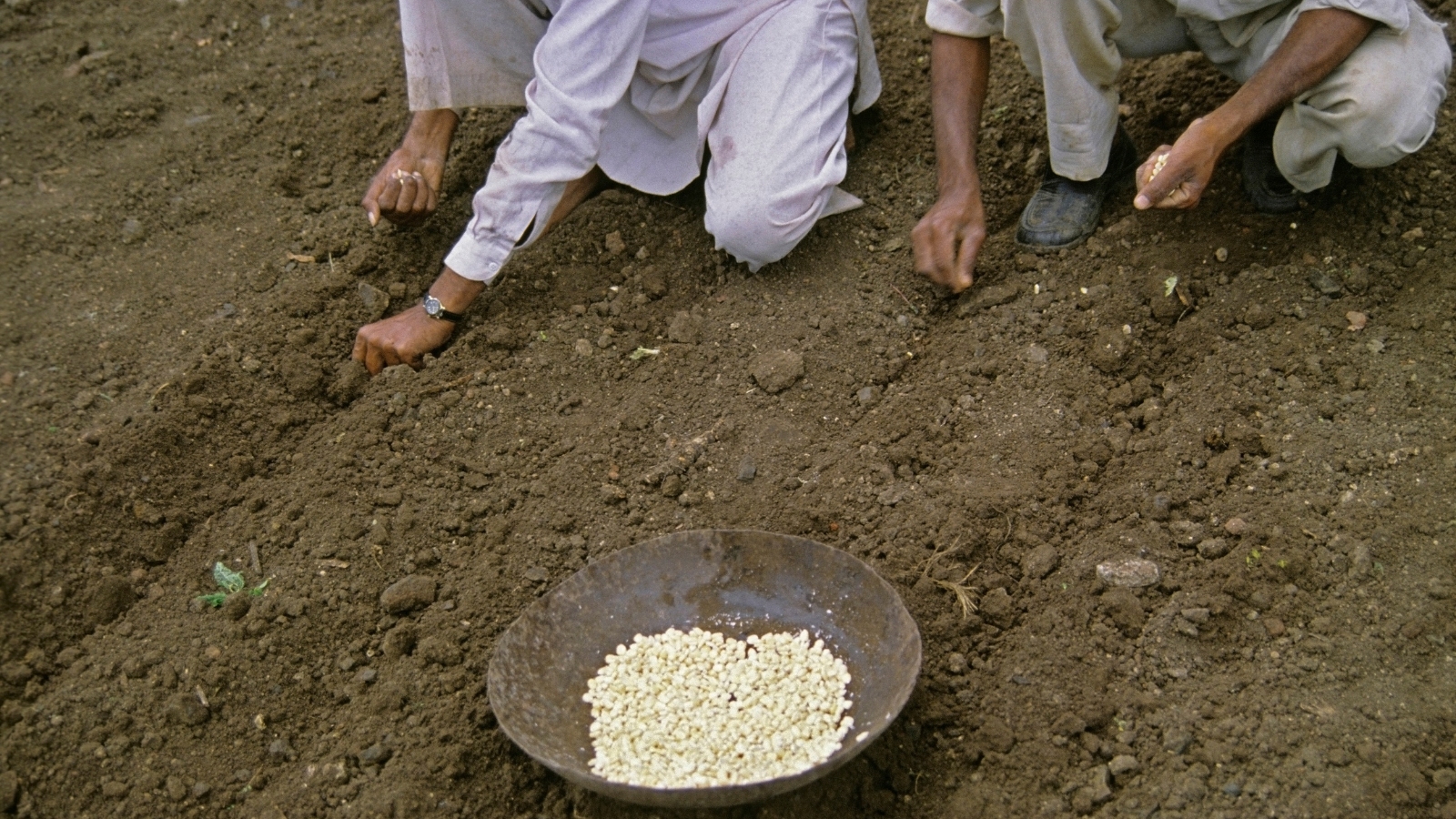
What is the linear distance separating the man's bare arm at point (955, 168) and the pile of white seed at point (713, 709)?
44.4 inches

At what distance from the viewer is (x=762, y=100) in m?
3.00

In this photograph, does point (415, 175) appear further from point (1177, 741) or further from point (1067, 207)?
point (1177, 741)

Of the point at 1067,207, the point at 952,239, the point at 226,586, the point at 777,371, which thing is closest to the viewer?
the point at 226,586

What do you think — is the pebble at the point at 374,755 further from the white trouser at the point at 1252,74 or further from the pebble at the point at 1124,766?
the white trouser at the point at 1252,74

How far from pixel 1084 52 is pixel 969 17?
1.06ft

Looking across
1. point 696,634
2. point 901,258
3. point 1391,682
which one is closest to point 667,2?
point 901,258

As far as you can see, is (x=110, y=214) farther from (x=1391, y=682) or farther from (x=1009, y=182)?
(x=1391, y=682)

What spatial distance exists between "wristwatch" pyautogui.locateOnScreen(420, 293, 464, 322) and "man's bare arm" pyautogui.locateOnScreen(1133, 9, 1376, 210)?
173cm

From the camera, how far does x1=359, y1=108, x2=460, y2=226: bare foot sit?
317 centimetres

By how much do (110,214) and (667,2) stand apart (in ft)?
6.10

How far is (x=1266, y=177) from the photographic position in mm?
2807

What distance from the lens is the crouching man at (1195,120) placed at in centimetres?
246

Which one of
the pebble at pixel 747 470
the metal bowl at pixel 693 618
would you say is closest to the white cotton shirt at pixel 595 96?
the pebble at pixel 747 470

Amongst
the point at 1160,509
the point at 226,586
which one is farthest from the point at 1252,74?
the point at 226,586
